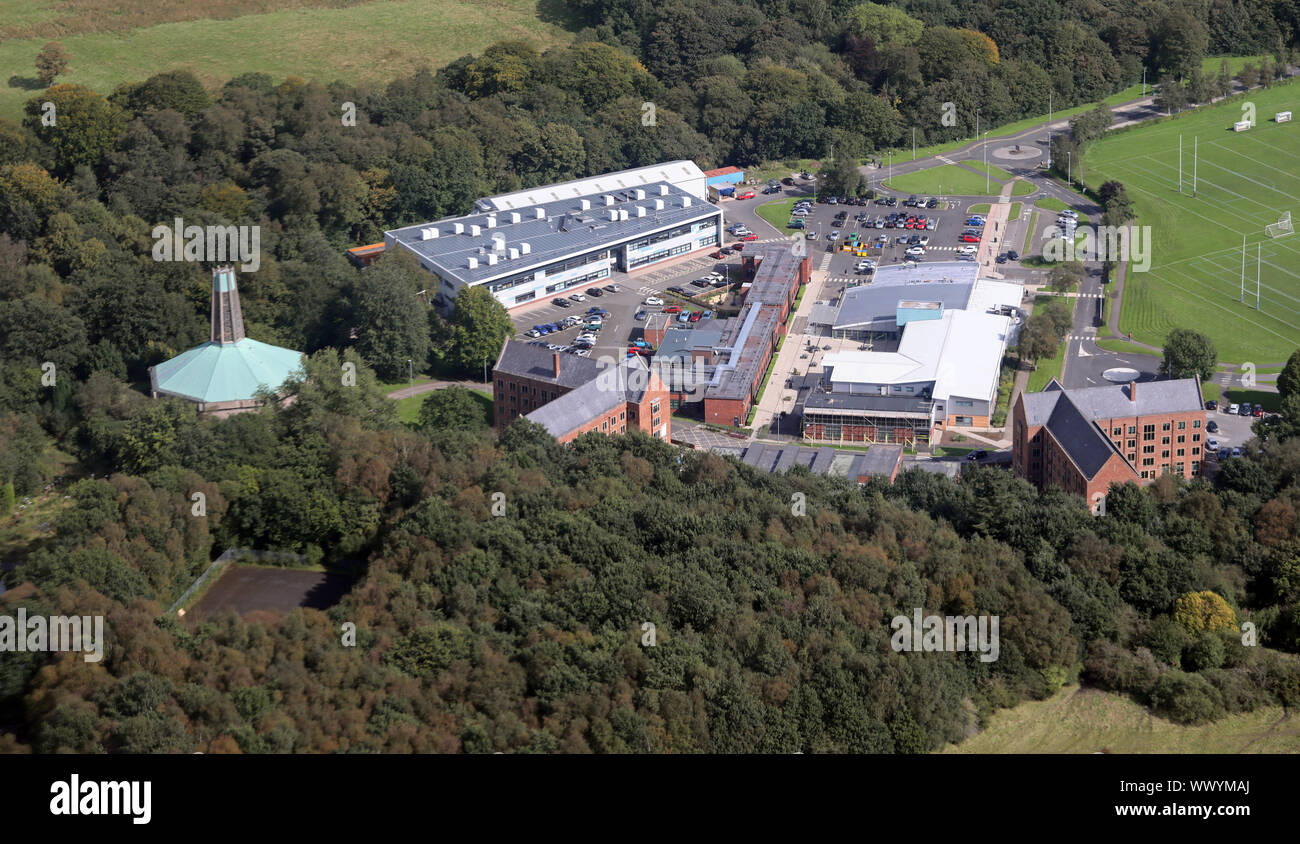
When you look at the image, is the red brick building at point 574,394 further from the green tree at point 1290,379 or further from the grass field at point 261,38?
the grass field at point 261,38

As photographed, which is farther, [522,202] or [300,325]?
[522,202]

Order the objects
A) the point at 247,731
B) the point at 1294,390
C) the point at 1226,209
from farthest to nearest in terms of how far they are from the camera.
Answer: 1. the point at 1226,209
2. the point at 1294,390
3. the point at 247,731

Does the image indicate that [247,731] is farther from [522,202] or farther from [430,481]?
[522,202]

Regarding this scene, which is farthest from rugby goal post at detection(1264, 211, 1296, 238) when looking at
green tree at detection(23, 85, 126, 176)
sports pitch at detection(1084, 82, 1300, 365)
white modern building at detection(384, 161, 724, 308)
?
green tree at detection(23, 85, 126, 176)

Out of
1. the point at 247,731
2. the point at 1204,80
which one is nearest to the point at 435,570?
the point at 247,731

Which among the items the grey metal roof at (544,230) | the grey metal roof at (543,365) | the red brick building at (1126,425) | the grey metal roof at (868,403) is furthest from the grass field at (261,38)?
the red brick building at (1126,425)

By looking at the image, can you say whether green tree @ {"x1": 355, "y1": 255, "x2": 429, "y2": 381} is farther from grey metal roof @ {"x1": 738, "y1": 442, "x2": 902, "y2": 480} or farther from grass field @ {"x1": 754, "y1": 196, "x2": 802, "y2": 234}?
grass field @ {"x1": 754, "y1": 196, "x2": 802, "y2": 234}
